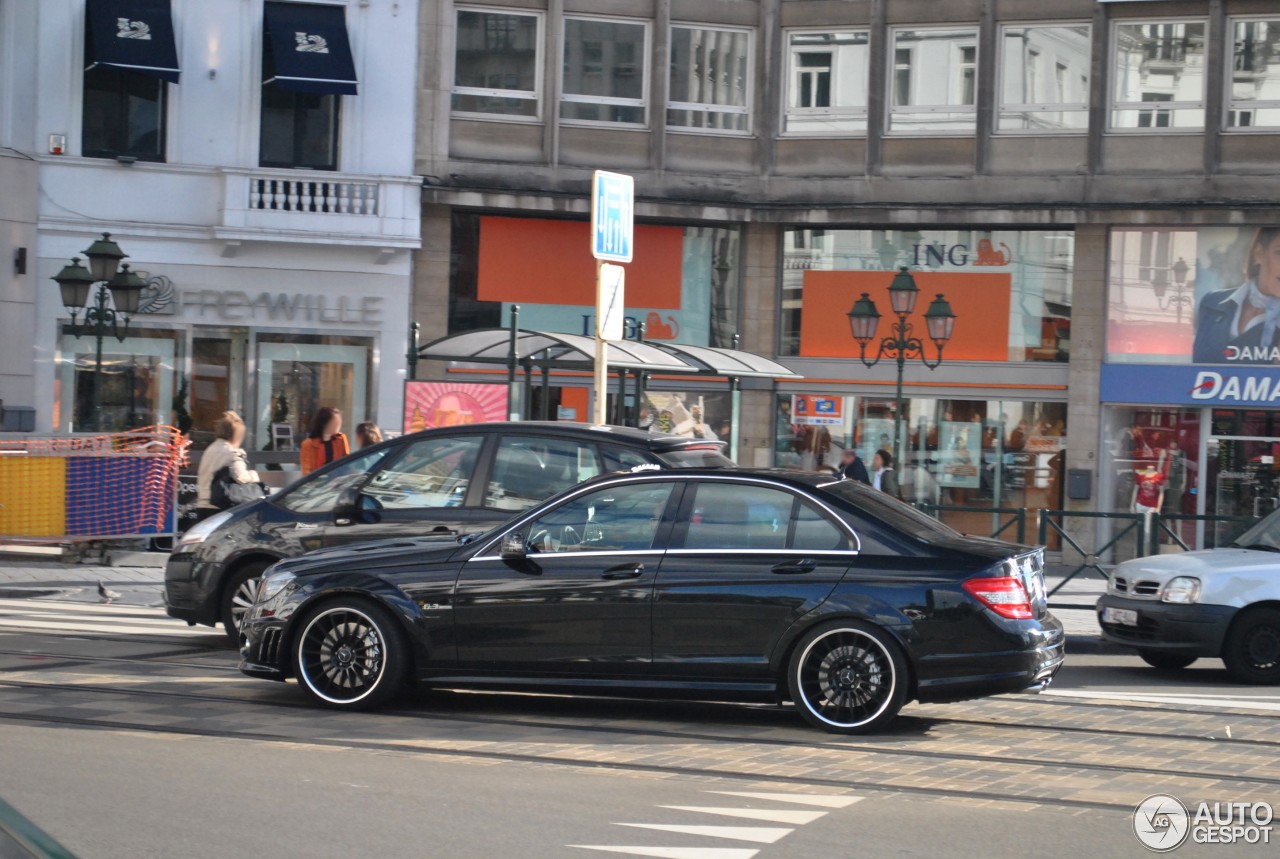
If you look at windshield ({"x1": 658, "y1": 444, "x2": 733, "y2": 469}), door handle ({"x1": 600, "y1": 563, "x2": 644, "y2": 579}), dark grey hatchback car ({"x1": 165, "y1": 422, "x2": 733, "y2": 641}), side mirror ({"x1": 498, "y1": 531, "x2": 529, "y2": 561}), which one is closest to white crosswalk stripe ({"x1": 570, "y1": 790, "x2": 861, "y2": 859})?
door handle ({"x1": 600, "y1": 563, "x2": 644, "y2": 579})

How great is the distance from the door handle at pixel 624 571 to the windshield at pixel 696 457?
1.37 metres

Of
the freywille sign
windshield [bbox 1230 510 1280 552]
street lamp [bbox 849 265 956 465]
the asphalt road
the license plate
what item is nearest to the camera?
the asphalt road

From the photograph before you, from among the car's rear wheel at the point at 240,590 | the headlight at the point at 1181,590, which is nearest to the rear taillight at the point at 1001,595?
the headlight at the point at 1181,590

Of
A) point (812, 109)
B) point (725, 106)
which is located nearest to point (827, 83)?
point (812, 109)

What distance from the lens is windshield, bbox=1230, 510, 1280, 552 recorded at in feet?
41.7

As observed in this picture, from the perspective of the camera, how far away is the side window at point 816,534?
28.7 ft

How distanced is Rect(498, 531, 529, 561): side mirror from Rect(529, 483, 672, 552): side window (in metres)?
0.05

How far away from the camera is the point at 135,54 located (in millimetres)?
23891

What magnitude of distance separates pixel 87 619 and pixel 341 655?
534cm

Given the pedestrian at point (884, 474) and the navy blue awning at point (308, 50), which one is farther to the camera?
the navy blue awning at point (308, 50)

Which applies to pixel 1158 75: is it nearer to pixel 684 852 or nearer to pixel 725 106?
pixel 725 106

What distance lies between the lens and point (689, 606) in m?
8.73

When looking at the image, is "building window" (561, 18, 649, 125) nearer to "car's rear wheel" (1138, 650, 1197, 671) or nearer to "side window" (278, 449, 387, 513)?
"car's rear wheel" (1138, 650, 1197, 671)

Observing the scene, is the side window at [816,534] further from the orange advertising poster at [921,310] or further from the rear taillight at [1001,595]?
the orange advertising poster at [921,310]
